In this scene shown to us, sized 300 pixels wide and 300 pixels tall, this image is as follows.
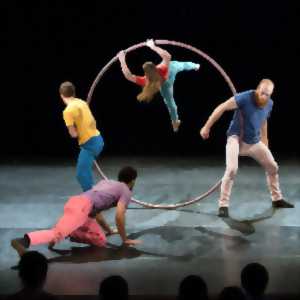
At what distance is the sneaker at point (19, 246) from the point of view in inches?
214

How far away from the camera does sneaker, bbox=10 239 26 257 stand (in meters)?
5.45

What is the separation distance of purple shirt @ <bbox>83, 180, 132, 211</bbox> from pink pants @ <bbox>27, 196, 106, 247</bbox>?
65 mm

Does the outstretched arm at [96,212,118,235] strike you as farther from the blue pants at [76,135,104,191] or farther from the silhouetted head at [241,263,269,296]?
the silhouetted head at [241,263,269,296]

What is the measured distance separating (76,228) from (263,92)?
6.62 feet

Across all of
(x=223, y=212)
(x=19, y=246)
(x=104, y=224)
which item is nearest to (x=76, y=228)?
(x=19, y=246)

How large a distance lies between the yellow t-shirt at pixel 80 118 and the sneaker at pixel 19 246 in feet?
3.78

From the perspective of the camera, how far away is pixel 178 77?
9.20 metres

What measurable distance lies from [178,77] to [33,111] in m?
1.81

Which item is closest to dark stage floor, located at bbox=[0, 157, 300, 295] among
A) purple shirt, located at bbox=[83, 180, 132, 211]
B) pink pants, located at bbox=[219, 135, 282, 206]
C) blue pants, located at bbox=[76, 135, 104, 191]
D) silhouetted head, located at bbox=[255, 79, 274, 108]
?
pink pants, located at bbox=[219, 135, 282, 206]

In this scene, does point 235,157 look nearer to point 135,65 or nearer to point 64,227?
point 64,227

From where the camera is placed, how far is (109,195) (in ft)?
18.8

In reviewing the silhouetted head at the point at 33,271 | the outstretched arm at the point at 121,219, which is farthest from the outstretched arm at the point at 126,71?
the silhouetted head at the point at 33,271

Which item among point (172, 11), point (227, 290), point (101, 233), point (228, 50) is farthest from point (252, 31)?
point (227, 290)

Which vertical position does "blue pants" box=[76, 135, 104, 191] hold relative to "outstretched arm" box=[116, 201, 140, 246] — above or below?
above
